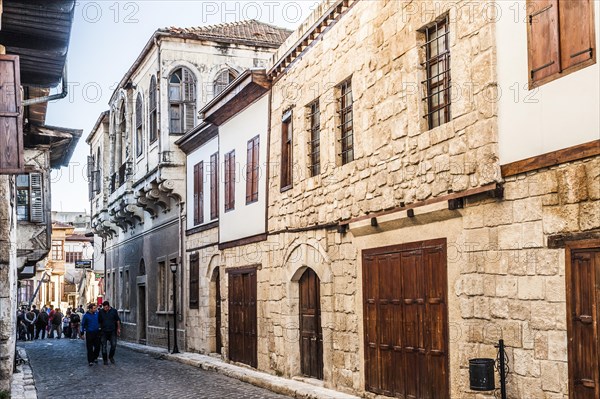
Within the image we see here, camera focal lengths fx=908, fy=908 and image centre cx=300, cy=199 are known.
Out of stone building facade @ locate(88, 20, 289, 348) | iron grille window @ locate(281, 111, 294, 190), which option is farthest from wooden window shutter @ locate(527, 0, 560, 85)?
stone building facade @ locate(88, 20, 289, 348)

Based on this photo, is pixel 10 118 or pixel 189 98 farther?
pixel 189 98

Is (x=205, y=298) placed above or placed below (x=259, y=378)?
above

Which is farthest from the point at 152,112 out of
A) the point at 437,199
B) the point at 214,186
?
the point at 437,199

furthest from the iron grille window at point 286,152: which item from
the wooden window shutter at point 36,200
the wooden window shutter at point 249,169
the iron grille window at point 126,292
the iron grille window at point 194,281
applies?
the iron grille window at point 126,292

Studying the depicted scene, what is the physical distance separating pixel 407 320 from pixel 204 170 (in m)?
12.9

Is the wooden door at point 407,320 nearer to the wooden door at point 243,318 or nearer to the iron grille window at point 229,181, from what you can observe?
the wooden door at point 243,318

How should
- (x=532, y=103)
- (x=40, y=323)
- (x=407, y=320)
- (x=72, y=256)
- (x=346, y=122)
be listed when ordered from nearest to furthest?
1. (x=532, y=103)
2. (x=407, y=320)
3. (x=346, y=122)
4. (x=40, y=323)
5. (x=72, y=256)

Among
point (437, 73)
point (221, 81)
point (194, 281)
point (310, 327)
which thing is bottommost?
point (310, 327)

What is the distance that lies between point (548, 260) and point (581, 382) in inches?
49.7

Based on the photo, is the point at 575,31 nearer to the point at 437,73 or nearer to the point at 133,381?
the point at 437,73

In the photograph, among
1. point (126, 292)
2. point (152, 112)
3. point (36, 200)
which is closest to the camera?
point (36, 200)

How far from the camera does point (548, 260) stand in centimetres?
920

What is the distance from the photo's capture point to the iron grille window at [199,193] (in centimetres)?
2473

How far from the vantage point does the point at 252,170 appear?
65.4ft
